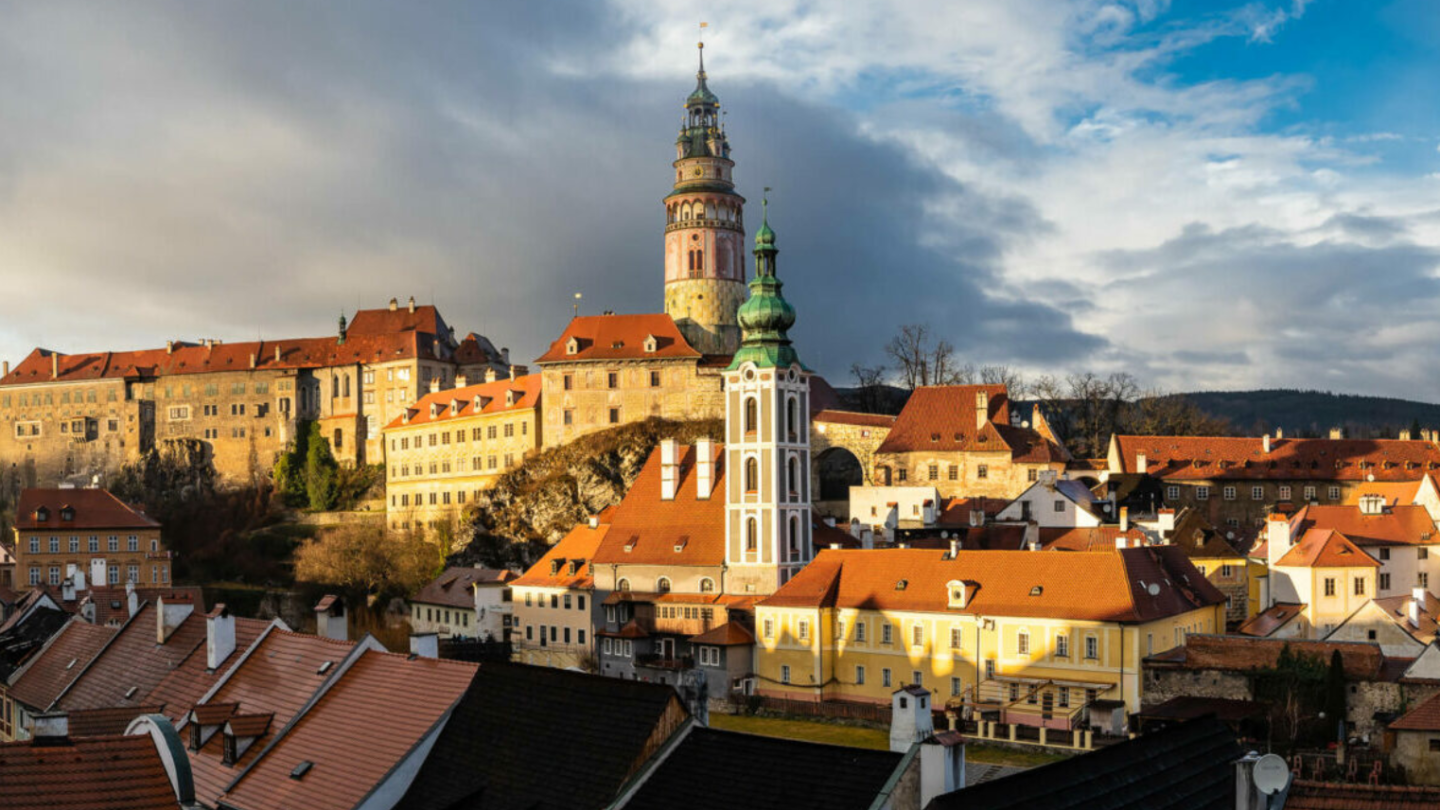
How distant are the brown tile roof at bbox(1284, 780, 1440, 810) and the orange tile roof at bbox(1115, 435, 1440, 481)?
61.8m

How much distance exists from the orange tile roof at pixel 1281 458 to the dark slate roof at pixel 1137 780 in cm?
5903

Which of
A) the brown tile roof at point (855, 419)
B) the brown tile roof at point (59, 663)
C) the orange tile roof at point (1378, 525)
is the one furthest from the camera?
the brown tile roof at point (855, 419)

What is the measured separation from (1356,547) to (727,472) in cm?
2378

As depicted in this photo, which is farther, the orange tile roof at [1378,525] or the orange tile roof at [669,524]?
the orange tile roof at [669,524]

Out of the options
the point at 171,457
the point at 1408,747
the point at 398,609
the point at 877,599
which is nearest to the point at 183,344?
the point at 171,457

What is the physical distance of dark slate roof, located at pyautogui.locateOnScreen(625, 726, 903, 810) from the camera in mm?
14898

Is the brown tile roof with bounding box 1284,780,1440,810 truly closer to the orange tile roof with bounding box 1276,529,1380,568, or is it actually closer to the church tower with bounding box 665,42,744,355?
the orange tile roof with bounding box 1276,529,1380,568

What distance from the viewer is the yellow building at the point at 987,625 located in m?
42.1

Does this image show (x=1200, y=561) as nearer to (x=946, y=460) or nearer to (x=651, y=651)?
(x=946, y=460)

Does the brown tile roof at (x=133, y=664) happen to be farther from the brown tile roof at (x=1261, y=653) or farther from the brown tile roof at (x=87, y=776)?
the brown tile roof at (x=1261, y=653)

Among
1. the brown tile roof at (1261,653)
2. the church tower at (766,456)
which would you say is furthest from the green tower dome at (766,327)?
the brown tile roof at (1261,653)

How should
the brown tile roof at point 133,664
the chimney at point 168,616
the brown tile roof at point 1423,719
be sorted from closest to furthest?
the brown tile roof at point 133,664 → the chimney at point 168,616 → the brown tile roof at point 1423,719

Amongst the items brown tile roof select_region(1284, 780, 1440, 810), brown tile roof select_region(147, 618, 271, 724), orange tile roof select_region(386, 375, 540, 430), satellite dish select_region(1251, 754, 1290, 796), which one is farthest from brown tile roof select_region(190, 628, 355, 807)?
orange tile roof select_region(386, 375, 540, 430)

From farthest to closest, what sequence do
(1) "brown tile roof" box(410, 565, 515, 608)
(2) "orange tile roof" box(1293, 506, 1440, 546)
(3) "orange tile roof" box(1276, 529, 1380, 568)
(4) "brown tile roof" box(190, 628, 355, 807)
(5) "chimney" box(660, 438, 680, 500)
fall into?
1. (1) "brown tile roof" box(410, 565, 515, 608)
2. (5) "chimney" box(660, 438, 680, 500)
3. (2) "orange tile roof" box(1293, 506, 1440, 546)
4. (3) "orange tile roof" box(1276, 529, 1380, 568)
5. (4) "brown tile roof" box(190, 628, 355, 807)
